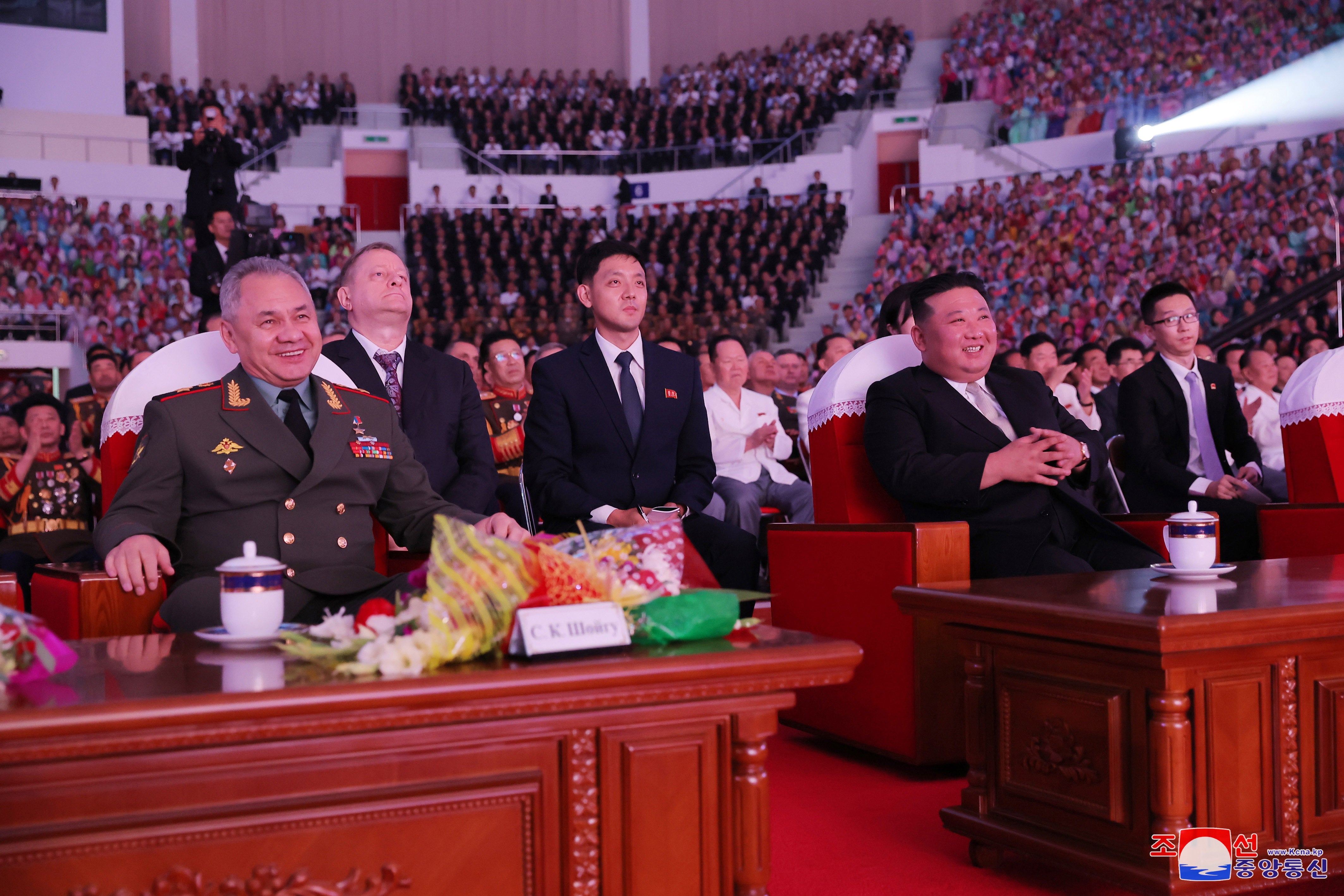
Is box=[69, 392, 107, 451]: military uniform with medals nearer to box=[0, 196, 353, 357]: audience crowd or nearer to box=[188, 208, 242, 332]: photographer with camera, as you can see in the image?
box=[188, 208, 242, 332]: photographer with camera

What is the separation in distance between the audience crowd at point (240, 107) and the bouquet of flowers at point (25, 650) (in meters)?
13.8

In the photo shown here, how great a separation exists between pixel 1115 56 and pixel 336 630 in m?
13.9

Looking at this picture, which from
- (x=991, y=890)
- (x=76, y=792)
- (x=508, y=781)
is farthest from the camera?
(x=991, y=890)

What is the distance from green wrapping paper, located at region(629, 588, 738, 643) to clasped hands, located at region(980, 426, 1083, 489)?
52.9 inches

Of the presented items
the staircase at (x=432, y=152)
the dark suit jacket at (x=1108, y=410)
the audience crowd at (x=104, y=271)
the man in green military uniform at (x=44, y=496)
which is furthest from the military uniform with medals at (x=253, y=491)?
the staircase at (x=432, y=152)

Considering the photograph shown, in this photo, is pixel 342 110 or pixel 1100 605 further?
pixel 342 110

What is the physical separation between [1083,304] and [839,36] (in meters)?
7.52

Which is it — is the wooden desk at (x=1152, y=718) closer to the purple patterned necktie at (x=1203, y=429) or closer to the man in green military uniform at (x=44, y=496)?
the purple patterned necktie at (x=1203, y=429)

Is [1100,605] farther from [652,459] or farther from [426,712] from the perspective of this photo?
[652,459]

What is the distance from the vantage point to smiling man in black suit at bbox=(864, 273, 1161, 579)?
2436 mm

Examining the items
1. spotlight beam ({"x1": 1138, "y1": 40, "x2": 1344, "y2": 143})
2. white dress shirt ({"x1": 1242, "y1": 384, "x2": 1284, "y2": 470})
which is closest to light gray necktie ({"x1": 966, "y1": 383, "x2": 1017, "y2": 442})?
white dress shirt ({"x1": 1242, "y1": 384, "x2": 1284, "y2": 470})

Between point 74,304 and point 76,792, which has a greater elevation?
point 74,304

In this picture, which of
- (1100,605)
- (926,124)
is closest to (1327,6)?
(926,124)

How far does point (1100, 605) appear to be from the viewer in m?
1.58
